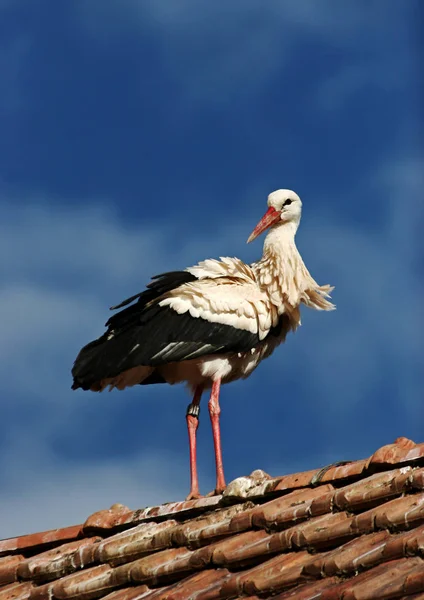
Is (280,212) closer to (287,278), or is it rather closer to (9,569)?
(287,278)

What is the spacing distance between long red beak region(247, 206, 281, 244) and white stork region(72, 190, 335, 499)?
0.91 ft

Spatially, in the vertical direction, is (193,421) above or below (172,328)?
below

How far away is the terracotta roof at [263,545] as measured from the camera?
14.3ft

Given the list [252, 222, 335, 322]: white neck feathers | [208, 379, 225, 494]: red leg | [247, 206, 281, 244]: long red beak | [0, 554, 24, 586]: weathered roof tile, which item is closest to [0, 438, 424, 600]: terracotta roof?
[0, 554, 24, 586]: weathered roof tile

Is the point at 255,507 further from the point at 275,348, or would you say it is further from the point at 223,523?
the point at 275,348

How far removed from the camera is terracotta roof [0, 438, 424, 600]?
4348 millimetres

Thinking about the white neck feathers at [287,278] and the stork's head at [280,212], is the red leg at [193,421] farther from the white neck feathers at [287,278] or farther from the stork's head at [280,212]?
the stork's head at [280,212]

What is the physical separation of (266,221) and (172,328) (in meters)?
1.45

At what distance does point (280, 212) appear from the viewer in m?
9.42

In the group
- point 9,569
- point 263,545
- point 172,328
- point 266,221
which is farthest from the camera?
point 266,221

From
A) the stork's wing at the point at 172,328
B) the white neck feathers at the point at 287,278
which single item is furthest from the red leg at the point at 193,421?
the white neck feathers at the point at 287,278

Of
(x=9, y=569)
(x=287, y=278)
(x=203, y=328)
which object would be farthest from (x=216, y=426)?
(x=9, y=569)

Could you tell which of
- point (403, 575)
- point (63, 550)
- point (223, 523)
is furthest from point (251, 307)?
point (403, 575)

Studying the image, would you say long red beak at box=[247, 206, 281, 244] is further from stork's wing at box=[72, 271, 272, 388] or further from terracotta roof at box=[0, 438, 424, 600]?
terracotta roof at box=[0, 438, 424, 600]
